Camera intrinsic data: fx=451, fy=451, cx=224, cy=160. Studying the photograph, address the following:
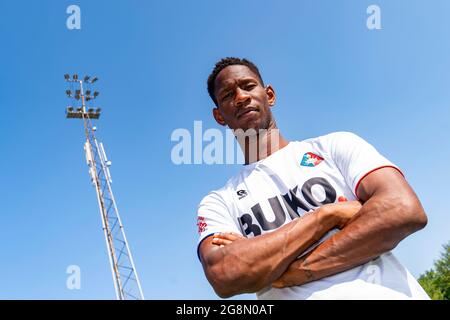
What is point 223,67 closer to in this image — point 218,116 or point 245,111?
point 218,116

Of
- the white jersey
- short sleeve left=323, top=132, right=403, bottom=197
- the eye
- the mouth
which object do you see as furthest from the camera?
the eye

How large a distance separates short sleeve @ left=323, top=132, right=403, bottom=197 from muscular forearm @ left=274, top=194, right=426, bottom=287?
278 millimetres

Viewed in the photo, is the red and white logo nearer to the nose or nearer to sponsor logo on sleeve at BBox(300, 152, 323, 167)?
sponsor logo on sleeve at BBox(300, 152, 323, 167)

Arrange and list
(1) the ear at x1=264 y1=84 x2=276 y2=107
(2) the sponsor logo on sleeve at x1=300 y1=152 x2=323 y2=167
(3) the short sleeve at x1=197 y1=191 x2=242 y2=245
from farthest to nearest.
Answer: (1) the ear at x1=264 y1=84 x2=276 y2=107 < (2) the sponsor logo on sleeve at x1=300 y1=152 x2=323 y2=167 < (3) the short sleeve at x1=197 y1=191 x2=242 y2=245

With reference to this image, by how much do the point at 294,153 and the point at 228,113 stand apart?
70 cm

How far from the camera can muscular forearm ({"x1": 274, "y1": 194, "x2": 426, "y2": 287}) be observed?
107 inches

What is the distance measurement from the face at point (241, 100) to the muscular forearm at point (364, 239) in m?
1.36

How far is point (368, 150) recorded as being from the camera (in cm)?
318

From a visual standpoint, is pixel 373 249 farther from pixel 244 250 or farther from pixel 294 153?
pixel 294 153

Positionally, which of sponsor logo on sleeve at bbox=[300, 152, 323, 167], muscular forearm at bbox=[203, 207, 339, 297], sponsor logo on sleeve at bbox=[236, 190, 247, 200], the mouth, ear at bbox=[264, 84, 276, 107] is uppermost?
ear at bbox=[264, 84, 276, 107]

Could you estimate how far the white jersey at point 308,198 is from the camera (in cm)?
272

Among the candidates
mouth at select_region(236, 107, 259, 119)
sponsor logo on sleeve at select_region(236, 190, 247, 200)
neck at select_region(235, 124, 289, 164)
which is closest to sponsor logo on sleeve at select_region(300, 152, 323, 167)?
neck at select_region(235, 124, 289, 164)

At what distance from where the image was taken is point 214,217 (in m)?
3.40
